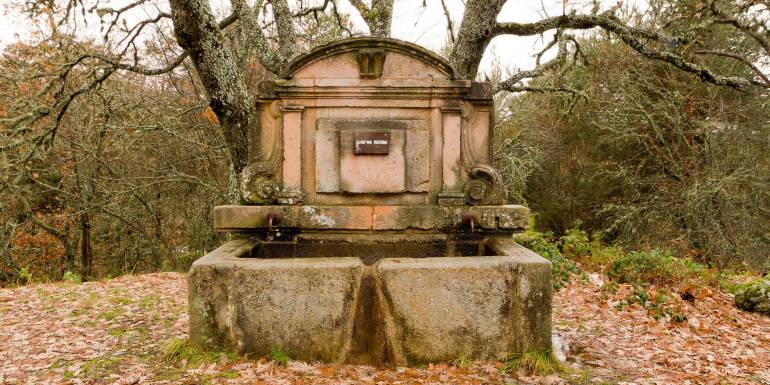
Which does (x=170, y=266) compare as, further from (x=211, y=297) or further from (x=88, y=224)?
(x=211, y=297)

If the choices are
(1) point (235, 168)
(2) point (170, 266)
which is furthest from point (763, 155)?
(2) point (170, 266)

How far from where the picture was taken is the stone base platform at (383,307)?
3.58 metres

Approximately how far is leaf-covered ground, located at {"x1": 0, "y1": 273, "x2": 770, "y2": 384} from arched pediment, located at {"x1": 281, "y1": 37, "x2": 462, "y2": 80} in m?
2.51

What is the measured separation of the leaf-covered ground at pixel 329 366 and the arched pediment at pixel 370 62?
2514 mm

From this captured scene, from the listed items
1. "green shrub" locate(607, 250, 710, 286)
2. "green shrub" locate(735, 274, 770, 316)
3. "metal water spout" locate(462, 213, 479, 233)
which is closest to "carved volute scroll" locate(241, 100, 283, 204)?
"metal water spout" locate(462, 213, 479, 233)

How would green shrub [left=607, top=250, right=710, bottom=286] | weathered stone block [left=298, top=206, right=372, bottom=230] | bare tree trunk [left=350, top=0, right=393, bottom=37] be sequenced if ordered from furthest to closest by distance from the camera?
bare tree trunk [left=350, top=0, right=393, bottom=37] → green shrub [left=607, top=250, right=710, bottom=286] → weathered stone block [left=298, top=206, right=372, bottom=230]

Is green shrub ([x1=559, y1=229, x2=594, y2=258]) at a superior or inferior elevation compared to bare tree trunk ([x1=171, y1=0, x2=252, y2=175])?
inferior

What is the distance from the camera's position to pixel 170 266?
11039 millimetres

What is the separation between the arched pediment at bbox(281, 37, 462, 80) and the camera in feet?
15.0

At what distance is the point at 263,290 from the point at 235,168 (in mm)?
3170

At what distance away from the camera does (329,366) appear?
11.7 feet

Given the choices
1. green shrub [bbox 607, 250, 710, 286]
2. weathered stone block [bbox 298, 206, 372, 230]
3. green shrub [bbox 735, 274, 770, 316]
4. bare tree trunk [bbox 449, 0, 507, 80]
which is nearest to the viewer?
weathered stone block [bbox 298, 206, 372, 230]

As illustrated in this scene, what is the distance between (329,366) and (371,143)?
1977 millimetres

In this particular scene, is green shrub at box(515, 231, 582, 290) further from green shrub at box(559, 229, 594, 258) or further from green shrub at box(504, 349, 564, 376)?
green shrub at box(504, 349, 564, 376)
